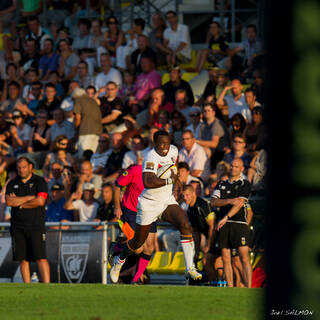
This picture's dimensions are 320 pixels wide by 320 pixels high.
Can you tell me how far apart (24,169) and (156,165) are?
10.5 ft

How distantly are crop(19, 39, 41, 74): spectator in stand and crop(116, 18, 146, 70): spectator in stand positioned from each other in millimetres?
2512

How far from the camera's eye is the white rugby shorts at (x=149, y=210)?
10445 mm

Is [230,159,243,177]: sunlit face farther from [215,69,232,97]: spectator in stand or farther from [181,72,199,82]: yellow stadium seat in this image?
[181,72,199,82]: yellow stadium seat

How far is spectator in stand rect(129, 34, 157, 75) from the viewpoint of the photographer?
56.7 feet

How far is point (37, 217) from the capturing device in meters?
12.6

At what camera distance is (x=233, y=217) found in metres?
12.0

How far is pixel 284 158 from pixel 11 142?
663 inches

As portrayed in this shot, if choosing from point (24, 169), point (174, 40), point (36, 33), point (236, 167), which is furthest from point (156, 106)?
point (36, 33)

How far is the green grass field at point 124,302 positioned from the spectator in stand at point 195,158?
4696 millimetres

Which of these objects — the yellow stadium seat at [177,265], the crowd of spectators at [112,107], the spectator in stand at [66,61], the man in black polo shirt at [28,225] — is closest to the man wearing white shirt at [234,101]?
the crowd of spectators at [112,107]

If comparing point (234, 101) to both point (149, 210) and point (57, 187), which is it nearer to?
point (57, 187)

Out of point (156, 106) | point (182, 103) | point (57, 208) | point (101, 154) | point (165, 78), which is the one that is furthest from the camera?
point (165, 78)

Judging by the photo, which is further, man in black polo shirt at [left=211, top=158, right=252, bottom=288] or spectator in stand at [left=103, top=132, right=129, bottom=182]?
spectator in stand at [left=103, top=132, right=129, bottom=182]

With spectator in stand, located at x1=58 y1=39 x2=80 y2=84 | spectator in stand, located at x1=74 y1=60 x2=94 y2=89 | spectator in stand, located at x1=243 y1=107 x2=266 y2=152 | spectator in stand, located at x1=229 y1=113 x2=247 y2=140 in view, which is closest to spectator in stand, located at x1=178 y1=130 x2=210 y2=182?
spectator in stand, located at x1=229 y1=113 x2=247 y2=140
